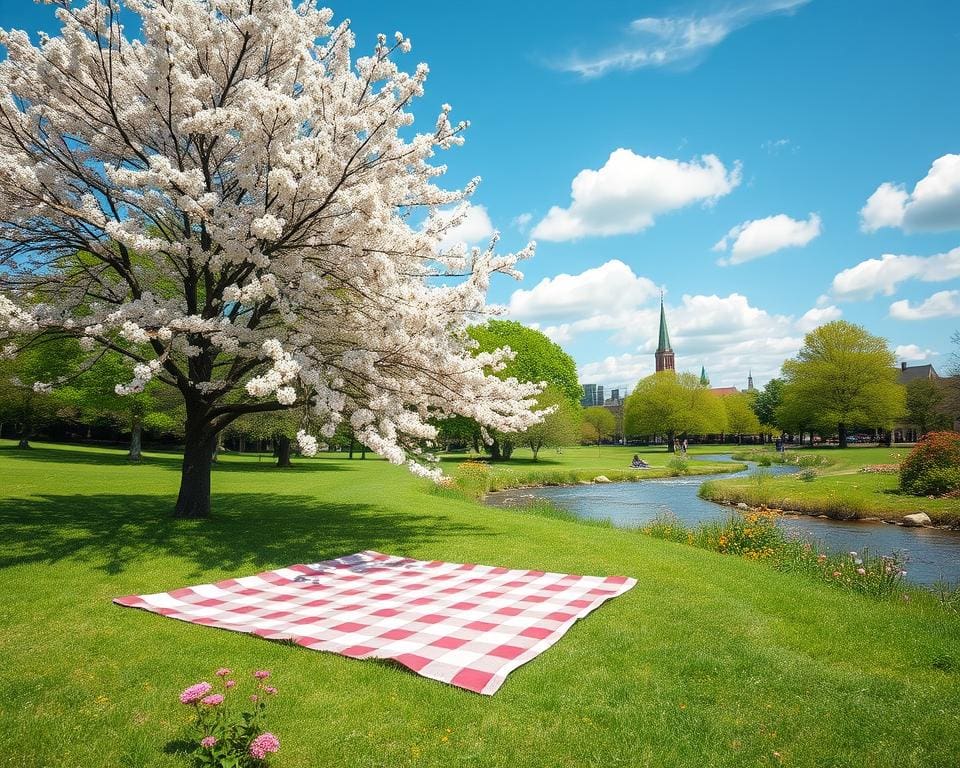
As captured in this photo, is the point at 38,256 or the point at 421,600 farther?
the point at 38,256

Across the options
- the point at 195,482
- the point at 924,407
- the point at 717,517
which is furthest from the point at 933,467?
the point at 924,407

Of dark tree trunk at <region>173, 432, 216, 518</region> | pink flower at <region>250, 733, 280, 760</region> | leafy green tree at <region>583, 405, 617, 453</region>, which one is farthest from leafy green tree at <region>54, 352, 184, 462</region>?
leafy green tree at <region>583, 405, 617, 453</region>

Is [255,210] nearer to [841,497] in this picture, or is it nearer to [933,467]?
[841,497]

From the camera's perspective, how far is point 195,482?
48.3 ft

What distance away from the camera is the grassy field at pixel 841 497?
2341 cm

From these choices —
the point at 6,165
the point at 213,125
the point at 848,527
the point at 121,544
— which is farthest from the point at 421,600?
the point at 848,527

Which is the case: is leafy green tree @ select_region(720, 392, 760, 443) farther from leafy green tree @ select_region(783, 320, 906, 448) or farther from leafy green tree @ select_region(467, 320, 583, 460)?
→ leafy green tree @ select_region(467, 320, 583, 460)

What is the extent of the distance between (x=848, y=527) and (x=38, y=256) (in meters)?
27.3

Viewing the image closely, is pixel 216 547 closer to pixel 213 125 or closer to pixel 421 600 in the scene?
pixel 421 600

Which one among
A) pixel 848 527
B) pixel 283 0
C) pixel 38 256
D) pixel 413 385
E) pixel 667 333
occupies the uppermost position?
pixel 667 333

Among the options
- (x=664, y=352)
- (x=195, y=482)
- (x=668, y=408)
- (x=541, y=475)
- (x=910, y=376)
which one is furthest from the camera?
(x=664, y=352)

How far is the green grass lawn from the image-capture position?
15.4 ft

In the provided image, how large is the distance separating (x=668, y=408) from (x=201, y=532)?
75.4m

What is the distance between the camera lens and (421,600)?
8.39 m
